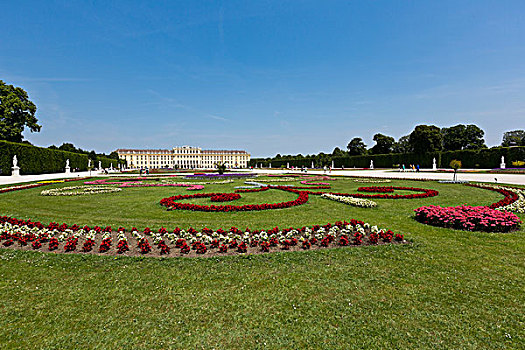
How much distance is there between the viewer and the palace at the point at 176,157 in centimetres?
12161

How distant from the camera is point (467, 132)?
53875mm

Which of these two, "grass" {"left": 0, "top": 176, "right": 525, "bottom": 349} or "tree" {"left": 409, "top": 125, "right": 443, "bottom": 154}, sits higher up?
"tree" {"left": 409, "top": 125, "right": 443, "bottom": 154}

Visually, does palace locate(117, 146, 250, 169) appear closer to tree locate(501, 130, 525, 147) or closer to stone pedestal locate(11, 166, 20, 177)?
tree locate(501, 130, 525, 147)

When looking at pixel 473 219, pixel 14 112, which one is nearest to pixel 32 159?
pixel 14 112

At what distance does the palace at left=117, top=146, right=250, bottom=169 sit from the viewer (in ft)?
399

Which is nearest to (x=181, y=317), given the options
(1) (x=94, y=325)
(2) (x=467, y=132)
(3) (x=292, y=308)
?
(1) (x=94, y=325)

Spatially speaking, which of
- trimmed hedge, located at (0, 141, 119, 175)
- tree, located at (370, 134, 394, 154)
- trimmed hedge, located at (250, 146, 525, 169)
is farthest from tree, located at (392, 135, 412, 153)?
trimmed hedge, located at (0, 141, 119, 175)

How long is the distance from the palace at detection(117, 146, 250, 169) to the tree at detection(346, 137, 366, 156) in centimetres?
5549

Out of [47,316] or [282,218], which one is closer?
[47,316]

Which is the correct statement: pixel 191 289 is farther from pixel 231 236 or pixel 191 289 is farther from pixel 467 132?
pixel 467 132

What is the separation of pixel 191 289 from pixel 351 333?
1642 millimetres

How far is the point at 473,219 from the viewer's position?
4984mm

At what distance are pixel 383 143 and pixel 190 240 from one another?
71.4 metres

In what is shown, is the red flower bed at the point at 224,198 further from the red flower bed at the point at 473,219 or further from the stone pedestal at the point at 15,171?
the stone pedestal at the point at 15,171
